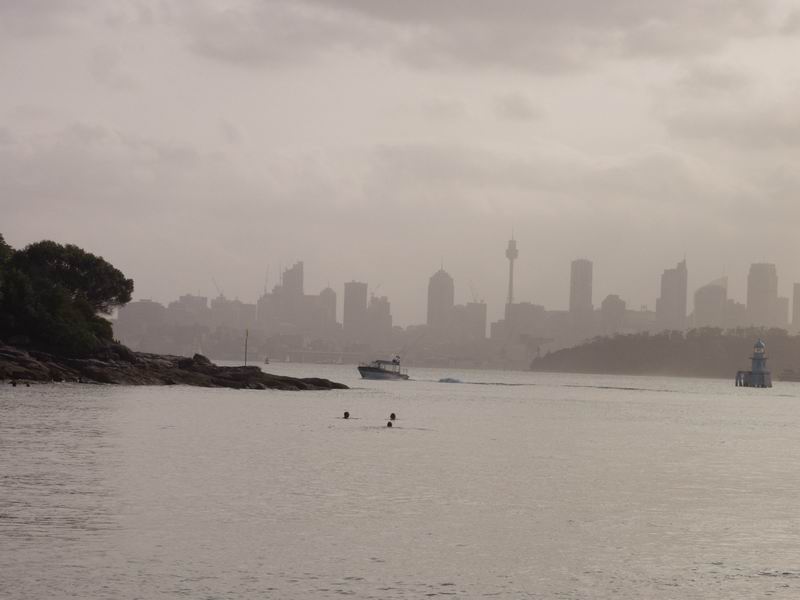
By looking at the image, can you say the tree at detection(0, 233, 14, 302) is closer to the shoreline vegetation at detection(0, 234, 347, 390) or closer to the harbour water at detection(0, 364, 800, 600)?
the shoreline vegetation at detection(0, 234, 347, 390)

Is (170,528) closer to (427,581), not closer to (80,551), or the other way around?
(80,551)

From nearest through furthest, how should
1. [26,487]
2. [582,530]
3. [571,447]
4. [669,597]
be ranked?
[669,597], [582,530], [26,487], [571,447]

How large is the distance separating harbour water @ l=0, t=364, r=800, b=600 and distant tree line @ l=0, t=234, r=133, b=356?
58.7 m

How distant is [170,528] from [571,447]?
141ft

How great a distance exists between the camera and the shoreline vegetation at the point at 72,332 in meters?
129

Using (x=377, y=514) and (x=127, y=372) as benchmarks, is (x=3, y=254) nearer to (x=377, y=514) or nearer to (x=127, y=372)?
(x=127, y=372)

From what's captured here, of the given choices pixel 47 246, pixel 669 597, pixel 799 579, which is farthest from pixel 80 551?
pixel 47 246

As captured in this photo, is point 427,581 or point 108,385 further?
point 108,385

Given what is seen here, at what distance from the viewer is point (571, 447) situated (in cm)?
7038

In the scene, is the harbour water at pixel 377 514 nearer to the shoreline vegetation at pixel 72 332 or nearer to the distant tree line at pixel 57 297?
the shoreline vegetation at pixel 72 332

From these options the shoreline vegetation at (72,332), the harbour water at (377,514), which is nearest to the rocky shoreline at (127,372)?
the shoreline vegetation at (72,332)

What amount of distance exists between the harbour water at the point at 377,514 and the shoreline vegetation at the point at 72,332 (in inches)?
2192

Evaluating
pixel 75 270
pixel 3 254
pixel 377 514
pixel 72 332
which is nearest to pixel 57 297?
pixel 72 332

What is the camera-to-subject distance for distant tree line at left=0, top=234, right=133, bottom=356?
130375 millimetres
